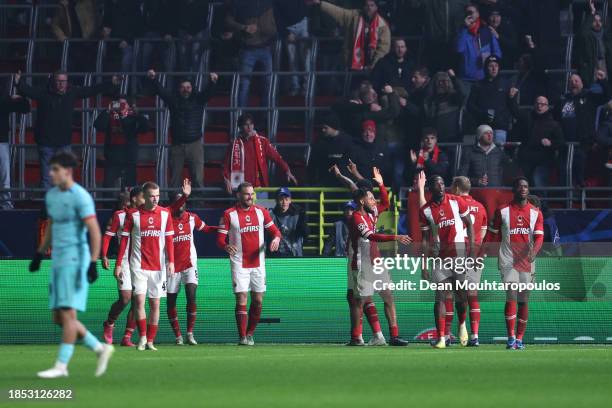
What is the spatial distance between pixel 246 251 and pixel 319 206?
4.39 m

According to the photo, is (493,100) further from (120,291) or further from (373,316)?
(120,291)

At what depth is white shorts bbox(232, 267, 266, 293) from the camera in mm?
21078

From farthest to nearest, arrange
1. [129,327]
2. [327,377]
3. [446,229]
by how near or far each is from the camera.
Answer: [129,327]
[446,229]
[327,377]

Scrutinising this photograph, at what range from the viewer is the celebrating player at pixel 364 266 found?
2044 centimetres

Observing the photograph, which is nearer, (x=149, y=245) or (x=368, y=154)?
(x=149, y=245)

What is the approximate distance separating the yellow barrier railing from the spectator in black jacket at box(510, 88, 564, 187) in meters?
2.57

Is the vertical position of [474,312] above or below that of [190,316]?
above

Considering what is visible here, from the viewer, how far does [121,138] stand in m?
26.6

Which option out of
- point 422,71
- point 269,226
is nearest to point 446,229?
point 269,226

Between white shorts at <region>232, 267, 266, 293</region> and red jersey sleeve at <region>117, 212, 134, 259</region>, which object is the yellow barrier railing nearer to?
white shorts at <region>232, 267, 266, 293</region>

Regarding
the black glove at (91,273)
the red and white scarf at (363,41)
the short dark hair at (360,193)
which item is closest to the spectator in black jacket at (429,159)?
the red and white scarf at (363,41)

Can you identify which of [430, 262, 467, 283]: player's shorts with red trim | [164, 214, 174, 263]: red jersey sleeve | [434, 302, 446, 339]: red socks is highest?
[164, 214, 174, 263]: red jersey sleeve

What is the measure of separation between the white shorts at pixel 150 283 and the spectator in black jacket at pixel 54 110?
298 inches

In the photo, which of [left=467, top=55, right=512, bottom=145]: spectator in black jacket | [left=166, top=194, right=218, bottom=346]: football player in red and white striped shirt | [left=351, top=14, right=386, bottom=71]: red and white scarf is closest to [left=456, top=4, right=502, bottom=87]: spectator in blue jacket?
[left=467, top=55, right=512, bottom=145]: spectator in black jacket
